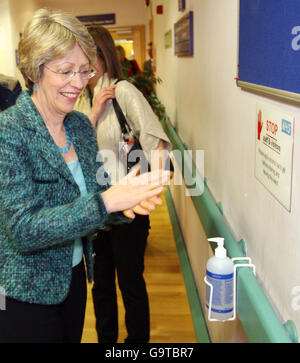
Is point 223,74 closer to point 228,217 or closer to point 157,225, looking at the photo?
point 228,217

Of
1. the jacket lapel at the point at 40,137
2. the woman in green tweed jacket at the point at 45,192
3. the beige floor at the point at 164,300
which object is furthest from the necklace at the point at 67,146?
the beige floor at the point at 164,300

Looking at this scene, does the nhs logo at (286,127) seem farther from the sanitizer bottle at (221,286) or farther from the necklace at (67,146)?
the necklace at (67,146)

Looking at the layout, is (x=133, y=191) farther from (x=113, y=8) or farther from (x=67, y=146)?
(x=113, y=8)

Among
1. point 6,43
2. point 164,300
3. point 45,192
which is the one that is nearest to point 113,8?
point 6,43

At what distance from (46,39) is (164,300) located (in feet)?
7.95

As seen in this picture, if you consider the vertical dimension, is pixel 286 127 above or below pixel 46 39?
below

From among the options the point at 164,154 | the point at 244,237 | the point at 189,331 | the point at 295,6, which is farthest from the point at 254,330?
the point at 189,331

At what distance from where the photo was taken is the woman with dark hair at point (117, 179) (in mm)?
2109

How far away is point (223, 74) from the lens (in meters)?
1.90

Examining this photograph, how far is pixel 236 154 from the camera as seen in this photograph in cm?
170

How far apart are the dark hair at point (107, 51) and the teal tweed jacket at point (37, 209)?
86 cm

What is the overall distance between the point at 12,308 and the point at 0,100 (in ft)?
8.25
